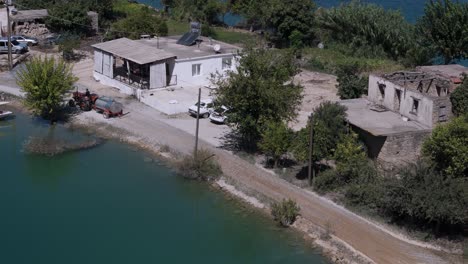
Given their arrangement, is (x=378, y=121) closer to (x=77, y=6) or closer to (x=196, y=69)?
(x=196, y=69)

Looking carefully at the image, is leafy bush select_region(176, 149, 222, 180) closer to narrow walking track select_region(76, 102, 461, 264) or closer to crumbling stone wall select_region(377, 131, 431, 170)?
narrow walking track select_region(76, 102, 461, 264)

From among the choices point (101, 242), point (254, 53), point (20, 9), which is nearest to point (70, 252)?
point (101, 242)

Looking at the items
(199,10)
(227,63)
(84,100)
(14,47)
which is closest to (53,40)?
(14,47)

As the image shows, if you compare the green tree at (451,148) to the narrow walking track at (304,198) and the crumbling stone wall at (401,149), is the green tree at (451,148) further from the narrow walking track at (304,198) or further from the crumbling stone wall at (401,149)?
the narrow walking track at (304,198)

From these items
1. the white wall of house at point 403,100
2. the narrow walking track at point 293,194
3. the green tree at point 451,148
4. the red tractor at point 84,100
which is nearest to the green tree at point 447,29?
the white wall of house at point 403,100

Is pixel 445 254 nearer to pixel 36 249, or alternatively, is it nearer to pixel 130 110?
pixel 36 249

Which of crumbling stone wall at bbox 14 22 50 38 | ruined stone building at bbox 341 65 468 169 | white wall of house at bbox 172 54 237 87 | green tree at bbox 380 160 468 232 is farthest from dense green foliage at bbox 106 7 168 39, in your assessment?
green tree at bbox 380 160 468 232

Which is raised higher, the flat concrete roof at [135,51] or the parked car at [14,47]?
the flat concrete roof at [135,51]
